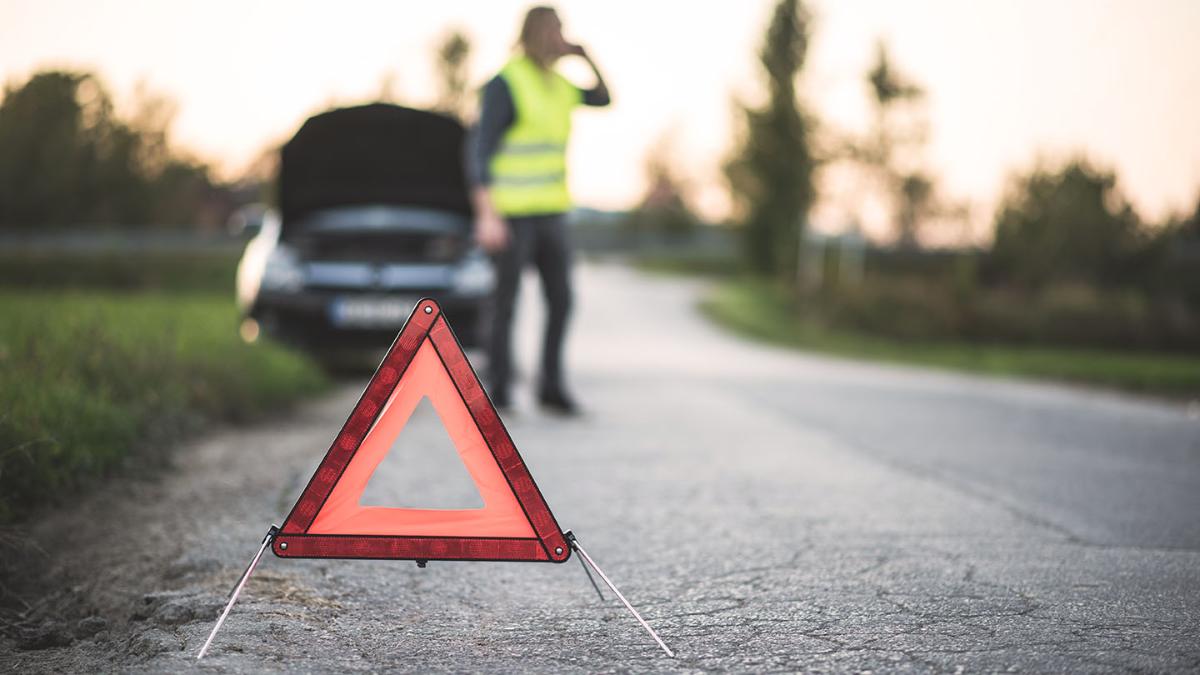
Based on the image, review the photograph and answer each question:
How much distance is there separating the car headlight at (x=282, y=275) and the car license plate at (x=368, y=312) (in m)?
0.38

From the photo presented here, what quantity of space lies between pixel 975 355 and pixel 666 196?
152 ft

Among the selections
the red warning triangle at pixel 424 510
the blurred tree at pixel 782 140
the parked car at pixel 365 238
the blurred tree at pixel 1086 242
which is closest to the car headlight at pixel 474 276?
the parked car at pixel 365 238

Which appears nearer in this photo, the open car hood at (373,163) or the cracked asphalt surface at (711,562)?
the cracked asphalt surface at (711,562)

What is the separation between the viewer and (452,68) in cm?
5434

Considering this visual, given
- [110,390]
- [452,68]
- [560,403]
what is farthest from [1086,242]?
[452,68]

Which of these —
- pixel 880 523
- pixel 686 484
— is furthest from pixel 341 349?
pixel 880 523

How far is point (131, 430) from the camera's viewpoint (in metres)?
5.24

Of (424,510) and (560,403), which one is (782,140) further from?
(424,510)

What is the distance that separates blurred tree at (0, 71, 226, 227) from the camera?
21.8 m

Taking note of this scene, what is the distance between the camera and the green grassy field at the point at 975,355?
1159 cm

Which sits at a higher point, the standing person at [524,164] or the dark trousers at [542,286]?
the standing person at [524,164]

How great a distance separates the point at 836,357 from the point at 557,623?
42.4 feet

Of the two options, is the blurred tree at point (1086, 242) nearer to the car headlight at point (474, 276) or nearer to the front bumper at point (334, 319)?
the car headlight at point (474, 276)

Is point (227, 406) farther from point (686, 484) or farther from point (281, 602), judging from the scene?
point (281, 602)
